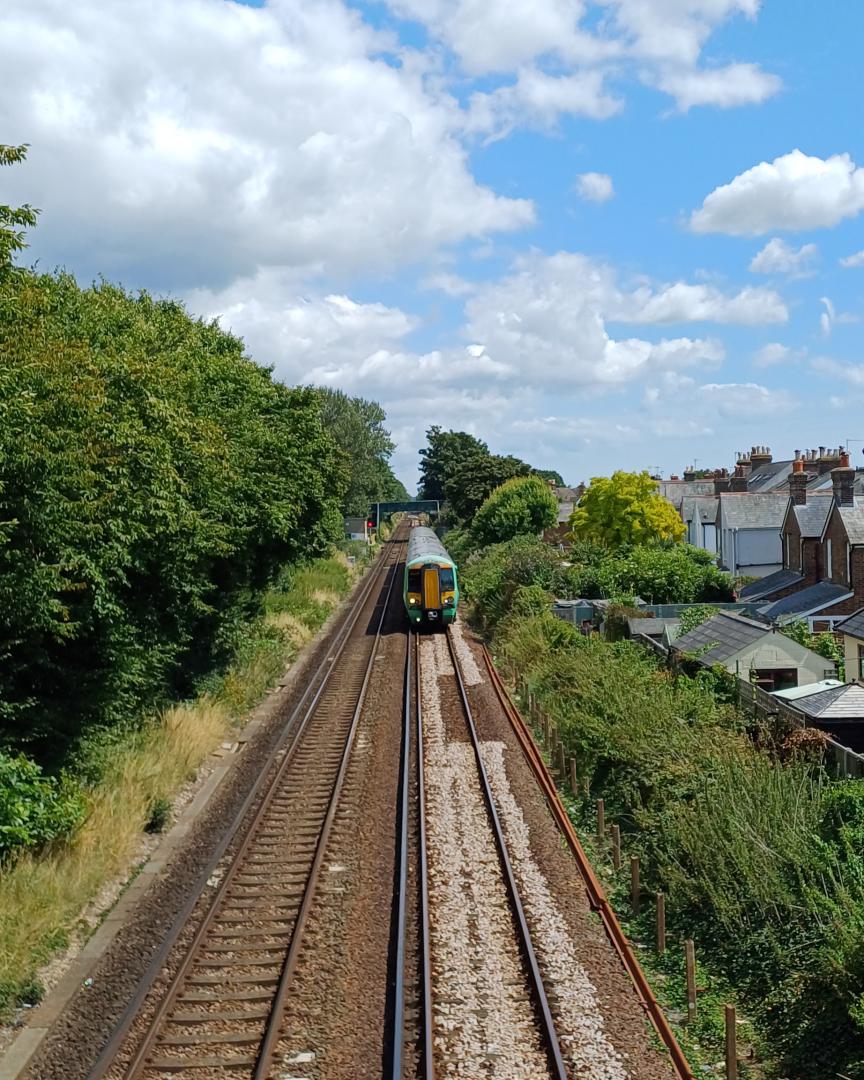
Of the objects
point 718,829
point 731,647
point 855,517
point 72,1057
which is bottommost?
point 72,1057

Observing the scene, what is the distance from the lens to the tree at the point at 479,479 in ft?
240

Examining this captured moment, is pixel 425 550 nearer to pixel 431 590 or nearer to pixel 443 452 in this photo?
pixel 431 590

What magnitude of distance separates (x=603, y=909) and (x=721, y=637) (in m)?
10.8

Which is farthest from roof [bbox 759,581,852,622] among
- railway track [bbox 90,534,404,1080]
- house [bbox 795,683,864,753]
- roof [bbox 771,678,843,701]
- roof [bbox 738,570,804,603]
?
railway track [bbox 90,534,404,1080]

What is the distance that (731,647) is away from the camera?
64.7 ft

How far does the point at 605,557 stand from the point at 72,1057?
34.2 metres

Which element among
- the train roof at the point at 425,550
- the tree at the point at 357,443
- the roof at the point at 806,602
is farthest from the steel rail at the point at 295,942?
the tree at the point at 357,443

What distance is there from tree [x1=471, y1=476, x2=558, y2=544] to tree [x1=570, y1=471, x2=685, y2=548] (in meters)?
11.1

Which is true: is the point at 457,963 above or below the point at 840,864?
below

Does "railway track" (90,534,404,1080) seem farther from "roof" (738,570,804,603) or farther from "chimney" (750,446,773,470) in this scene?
"chimney" (750,446,773,470)

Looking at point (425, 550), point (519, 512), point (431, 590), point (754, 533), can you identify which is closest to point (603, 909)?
point (431, 590)

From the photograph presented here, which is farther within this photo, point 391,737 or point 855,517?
point 855,517

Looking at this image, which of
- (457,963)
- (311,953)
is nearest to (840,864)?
(457,963)

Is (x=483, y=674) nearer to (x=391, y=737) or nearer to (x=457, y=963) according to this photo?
(x=391, y=737)
